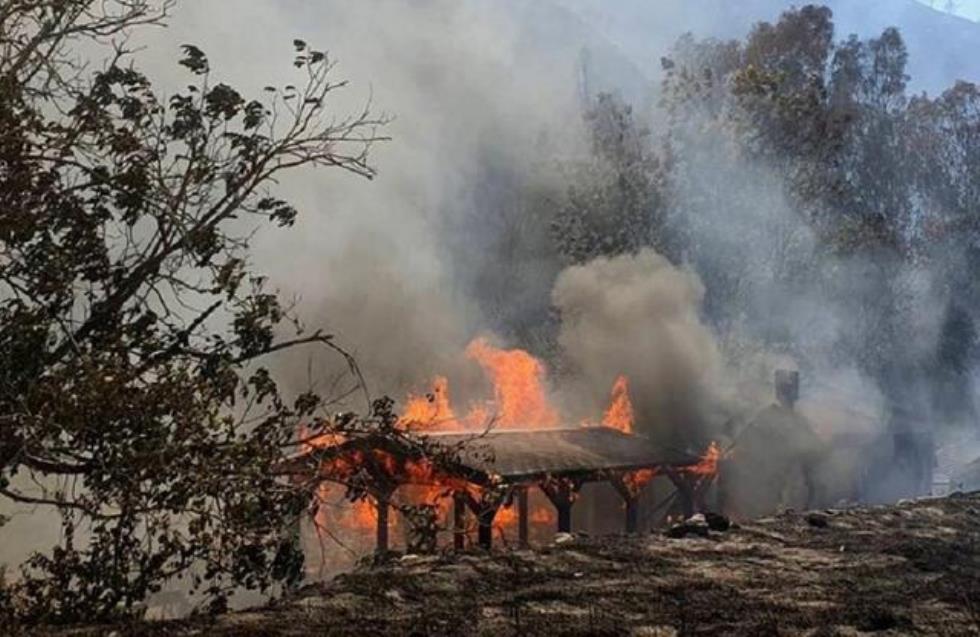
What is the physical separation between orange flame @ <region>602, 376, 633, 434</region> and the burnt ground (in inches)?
667

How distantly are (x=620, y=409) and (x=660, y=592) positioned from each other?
21.5 m

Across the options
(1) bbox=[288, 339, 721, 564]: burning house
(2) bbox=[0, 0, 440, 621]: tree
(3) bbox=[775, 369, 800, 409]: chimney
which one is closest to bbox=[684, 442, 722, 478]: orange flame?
(1) bbox=[288, 339, 721, 564]: burning house

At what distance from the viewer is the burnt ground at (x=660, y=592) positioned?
7.68 m

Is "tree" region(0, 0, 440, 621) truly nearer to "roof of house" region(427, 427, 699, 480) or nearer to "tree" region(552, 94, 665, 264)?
"roof of house" region(427, 427, 699, 480)

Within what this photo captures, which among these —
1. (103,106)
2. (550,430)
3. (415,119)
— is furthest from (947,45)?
(103,106)

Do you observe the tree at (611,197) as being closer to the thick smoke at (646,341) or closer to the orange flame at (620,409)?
the thick smoke at (646,341)

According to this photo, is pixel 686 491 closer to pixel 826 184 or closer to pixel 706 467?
pixel 706 467

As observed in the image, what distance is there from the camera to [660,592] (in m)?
9.13

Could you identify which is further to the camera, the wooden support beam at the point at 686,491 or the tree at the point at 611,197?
the tree at the point at 611,197

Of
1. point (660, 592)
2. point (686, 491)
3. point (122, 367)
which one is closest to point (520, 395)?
point (686, 491)

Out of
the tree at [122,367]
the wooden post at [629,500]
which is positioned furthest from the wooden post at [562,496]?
the tree at [122,367]

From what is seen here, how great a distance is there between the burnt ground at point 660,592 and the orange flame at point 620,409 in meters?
16.9

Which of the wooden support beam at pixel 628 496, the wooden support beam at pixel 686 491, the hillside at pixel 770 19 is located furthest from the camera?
the hillside at pixel 770 19

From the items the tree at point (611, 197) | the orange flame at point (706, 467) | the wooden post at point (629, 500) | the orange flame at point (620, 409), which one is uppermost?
the tree at point (611, 197)
